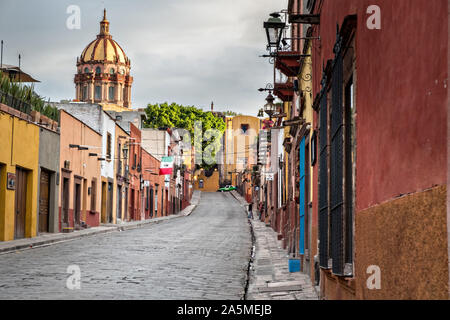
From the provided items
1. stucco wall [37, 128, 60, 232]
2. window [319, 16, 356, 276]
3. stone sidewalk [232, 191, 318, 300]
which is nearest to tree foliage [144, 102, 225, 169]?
stucco wall [37, 128, 60, 232]

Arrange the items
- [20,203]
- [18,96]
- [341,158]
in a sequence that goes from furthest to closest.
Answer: [20,203], [18,96], [341,158]

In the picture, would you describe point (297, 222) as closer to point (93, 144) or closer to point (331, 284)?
point (331, 284)

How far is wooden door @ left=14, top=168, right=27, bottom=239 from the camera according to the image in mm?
22859

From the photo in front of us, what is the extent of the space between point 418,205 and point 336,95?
3992mm

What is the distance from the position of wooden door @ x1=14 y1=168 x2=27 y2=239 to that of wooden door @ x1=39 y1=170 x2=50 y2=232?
195 centimetres

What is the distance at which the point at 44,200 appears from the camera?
26578 mm

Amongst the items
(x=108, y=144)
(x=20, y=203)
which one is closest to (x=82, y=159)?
(x=108, y=144)

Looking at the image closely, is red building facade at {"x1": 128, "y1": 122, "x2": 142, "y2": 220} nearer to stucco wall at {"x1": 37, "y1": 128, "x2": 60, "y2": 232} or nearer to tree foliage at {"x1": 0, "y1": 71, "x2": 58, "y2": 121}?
stucco wall at {"x1": 37, "y1": 128, "x2": 60, "y2": 232}

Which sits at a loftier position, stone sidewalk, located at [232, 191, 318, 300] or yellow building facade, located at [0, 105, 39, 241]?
yellow building facade, located at [0, 105, 39, 241]

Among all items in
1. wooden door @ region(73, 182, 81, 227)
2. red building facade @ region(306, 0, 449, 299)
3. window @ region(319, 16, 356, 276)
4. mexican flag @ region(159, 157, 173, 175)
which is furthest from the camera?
mexican flag @ region(159, 157, 173, 175)

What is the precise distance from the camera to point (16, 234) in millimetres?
22734

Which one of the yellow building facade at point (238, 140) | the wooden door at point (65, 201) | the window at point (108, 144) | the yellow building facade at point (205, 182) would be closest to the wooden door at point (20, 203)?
the wooden door at point (65, 201)

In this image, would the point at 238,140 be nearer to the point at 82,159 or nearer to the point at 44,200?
the point at 82,159

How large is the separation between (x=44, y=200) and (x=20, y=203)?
3.25m
